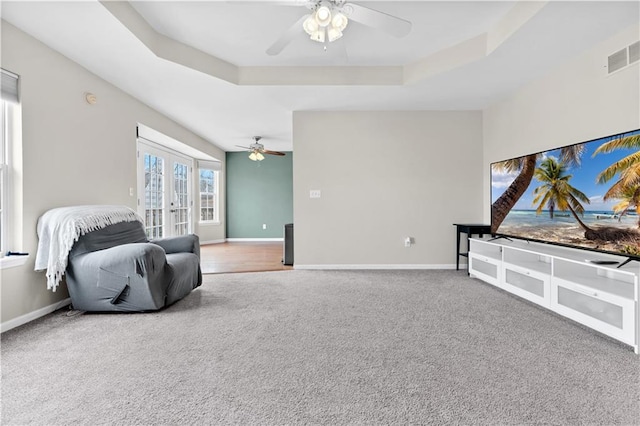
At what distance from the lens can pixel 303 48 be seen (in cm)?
327

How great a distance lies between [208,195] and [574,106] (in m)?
7.06

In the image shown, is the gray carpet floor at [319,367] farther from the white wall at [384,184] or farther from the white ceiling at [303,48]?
the white ceiling at [303,48]

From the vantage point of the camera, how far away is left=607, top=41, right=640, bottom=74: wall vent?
7.98ft

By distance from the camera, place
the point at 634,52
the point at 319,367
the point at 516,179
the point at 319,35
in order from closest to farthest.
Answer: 1. the point at 319,367
2. the point at 319,35
3. the point at 634,52
4. the point at 516,179

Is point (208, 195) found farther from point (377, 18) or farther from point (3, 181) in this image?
point (377, 18)

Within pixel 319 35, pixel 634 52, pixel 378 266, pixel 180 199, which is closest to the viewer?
pixel 319 35

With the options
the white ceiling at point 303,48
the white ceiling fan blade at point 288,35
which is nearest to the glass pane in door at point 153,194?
the white ceiling at point 303,48

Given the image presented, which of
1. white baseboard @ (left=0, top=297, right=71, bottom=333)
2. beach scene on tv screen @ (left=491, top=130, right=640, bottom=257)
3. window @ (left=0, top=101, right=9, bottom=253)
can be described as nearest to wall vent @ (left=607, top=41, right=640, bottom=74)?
beach scene on tv screen @ (left=491, top=130, right=640, bottom=257)

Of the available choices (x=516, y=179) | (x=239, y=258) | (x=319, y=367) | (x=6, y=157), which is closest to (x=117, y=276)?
(x=6, y=157)

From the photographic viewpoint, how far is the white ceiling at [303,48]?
7.97 ft

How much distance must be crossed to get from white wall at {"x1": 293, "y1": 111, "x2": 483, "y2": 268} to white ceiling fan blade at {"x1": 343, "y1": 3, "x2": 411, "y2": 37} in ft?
8.02

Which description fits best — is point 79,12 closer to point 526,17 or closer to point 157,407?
point 157,407

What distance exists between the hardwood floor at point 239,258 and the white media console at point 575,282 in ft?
9.28

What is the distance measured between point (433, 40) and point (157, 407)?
→ 3.57m
